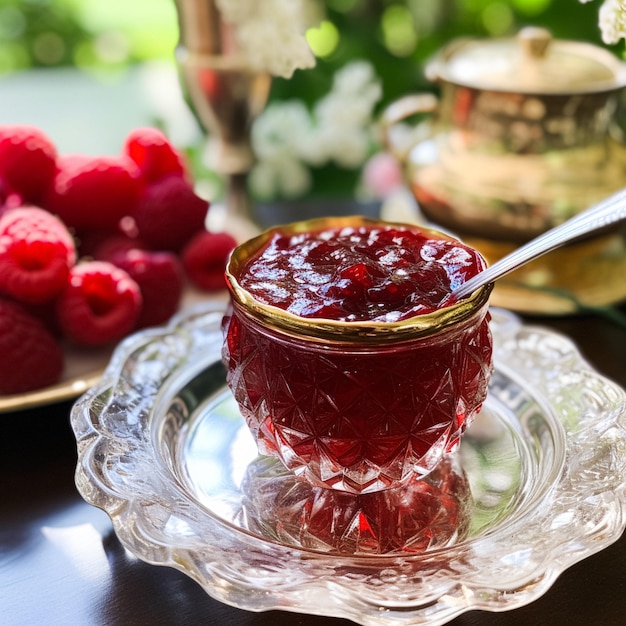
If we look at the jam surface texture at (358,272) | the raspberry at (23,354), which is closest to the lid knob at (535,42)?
the jam surface texture at (358,272)

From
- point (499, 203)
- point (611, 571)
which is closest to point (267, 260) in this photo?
point (611, 571)

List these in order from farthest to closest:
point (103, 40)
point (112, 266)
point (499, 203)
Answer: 1. point (103, 40)
2. point (499, 203)
3. point (112, 266)

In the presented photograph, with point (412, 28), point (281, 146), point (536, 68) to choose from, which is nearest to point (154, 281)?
point (536, 68)

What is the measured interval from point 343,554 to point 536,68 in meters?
0.77

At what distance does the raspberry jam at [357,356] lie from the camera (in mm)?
635

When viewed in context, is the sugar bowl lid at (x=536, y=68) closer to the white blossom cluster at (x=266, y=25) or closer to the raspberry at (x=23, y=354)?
the white blossom cluster at (x=266, y=25)

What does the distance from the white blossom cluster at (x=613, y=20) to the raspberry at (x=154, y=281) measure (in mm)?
533

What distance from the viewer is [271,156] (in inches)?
68.1

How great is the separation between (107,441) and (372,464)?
23cm

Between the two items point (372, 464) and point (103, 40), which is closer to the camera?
point (372, 464)

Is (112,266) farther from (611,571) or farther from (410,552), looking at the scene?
(611,571)

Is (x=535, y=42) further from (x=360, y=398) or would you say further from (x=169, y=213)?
(x=360, y=398)

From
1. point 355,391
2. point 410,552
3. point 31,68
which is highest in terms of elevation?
point 355,391

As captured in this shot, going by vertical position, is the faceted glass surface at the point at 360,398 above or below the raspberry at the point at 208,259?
above
